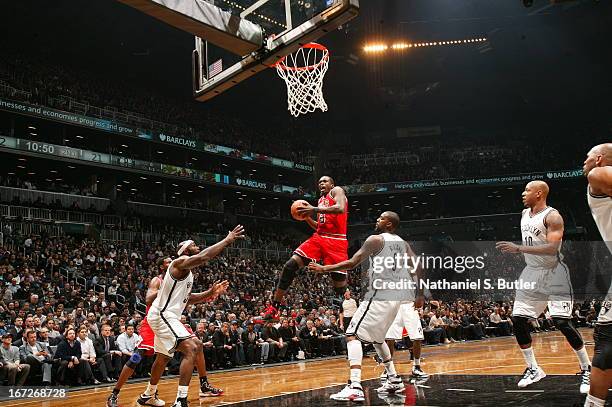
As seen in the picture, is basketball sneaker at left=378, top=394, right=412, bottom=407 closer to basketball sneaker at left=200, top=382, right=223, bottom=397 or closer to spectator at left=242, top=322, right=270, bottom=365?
basketball sneaker at left=200, top=382, right=223, bottom=397

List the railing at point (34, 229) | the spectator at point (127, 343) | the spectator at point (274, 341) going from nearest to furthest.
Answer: the spectator at point (127, 343)
the spectator at point (274, 341)
the railing at point (34, 229)

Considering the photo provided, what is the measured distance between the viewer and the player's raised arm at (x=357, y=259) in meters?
5.73

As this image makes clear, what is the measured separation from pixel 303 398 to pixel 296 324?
9.17m

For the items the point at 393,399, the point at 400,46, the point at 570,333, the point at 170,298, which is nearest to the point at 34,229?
the point at 400,46

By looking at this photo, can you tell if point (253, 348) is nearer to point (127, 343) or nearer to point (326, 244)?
point (127, 343)

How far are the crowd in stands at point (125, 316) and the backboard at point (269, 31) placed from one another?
4912mm

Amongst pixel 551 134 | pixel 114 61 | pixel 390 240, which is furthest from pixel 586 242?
pixel 390 240

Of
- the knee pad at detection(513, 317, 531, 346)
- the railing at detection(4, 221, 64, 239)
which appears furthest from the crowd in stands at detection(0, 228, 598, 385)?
the knee pad at detection(513, 317, 531, 346)

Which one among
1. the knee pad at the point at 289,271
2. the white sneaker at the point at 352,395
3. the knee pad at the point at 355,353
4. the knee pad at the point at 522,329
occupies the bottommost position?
the white sneaker at the point at 352,395

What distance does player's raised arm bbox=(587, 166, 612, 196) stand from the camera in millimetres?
3654

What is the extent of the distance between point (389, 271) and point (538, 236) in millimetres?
1653

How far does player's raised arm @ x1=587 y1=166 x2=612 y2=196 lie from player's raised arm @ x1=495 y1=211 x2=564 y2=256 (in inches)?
73.7

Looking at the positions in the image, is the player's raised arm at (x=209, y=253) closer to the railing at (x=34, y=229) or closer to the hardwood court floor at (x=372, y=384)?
the hardwood court floor at (x=372, y=384)

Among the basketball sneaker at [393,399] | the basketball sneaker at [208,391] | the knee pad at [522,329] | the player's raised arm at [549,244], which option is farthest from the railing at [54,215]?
the player's raised arm at [549,244]
